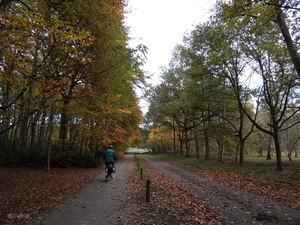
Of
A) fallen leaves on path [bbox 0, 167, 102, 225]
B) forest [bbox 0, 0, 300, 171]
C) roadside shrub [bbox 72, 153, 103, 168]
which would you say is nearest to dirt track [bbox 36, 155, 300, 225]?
fallen leaves on path [bbox 0, 167, 102, 225]

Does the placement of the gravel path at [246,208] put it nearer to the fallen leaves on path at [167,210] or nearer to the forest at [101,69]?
the fallen leaves on path at [167,210]

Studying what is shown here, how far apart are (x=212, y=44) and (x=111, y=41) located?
1051 cm

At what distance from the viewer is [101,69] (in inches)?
358

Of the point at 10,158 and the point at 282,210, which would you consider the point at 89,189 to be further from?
the point at 10,158

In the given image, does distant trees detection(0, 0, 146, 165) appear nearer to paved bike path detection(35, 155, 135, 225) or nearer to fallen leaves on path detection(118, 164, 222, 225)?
paved bike path detection(35, 155, 135, 225)

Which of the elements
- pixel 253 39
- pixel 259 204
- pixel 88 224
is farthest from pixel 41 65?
pixel 253 39

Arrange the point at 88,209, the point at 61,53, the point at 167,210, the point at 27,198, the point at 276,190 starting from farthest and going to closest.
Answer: the point at 276,190 < the point at 61,53 < the point at 27,198 < the point at 167,210 < the point at 88,209

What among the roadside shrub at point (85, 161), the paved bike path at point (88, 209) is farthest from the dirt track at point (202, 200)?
the roadside shrub at point (85, 161)

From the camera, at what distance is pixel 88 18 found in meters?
7.49

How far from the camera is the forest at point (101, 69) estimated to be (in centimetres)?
711

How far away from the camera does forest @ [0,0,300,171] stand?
7113 mm

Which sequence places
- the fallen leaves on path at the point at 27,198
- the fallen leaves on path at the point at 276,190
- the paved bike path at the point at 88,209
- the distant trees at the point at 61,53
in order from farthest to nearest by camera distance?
the fallen leaves on path at the point at 276,190, the distant trees at the point at 61,53, the fallen leaves on path at the point at 27,198, the paved bike path at the point at 88,209

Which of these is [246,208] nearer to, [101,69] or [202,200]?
[202,200]

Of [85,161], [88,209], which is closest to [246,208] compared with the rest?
[88,209]
